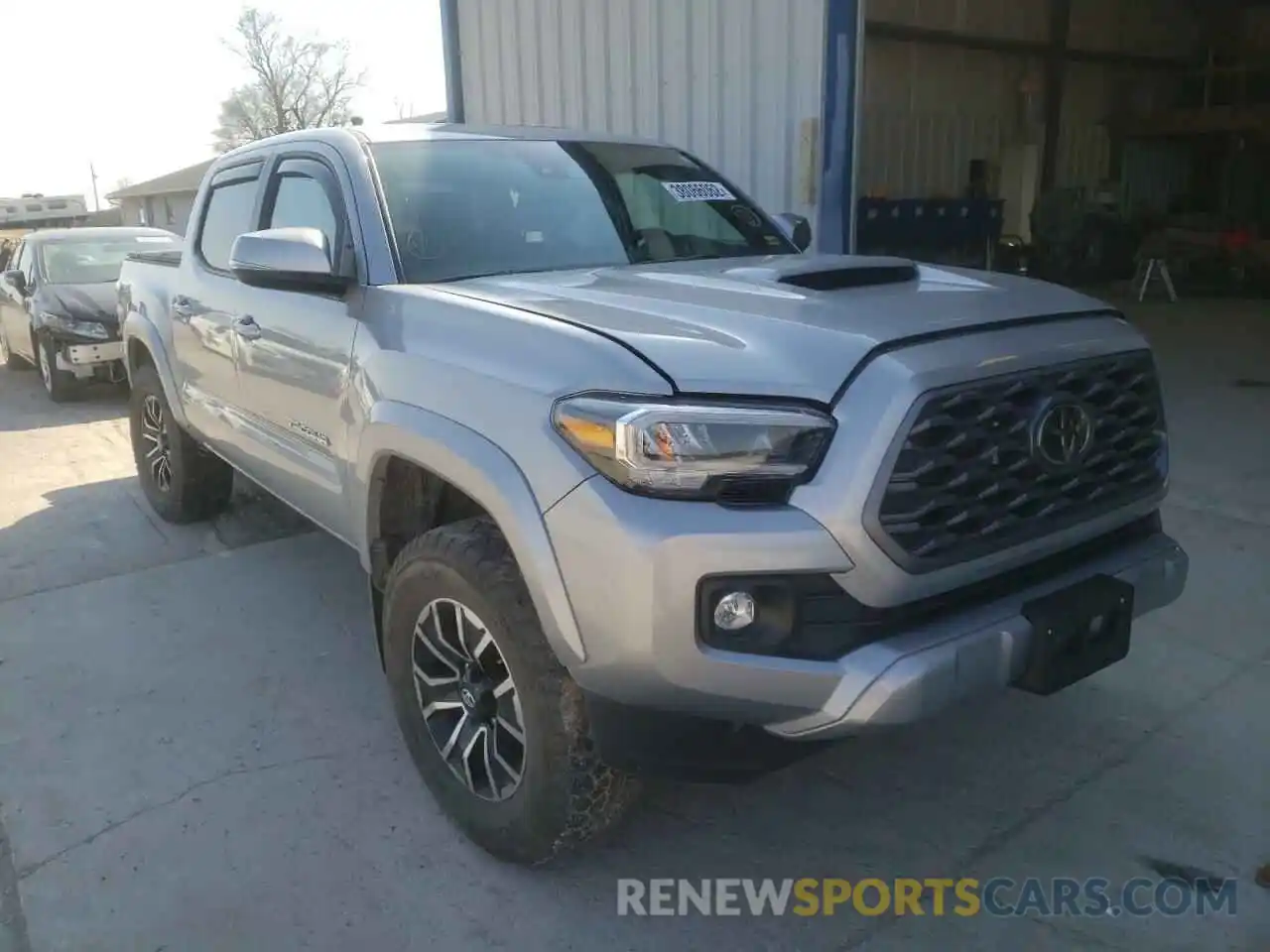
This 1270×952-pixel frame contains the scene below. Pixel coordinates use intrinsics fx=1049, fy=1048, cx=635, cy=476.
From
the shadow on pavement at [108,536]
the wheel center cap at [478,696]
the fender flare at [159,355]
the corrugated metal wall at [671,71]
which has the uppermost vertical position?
the corrugated metal wall at [671,71]

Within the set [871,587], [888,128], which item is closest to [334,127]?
[871,587]

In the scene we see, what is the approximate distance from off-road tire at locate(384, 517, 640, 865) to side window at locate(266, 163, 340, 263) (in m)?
1.13

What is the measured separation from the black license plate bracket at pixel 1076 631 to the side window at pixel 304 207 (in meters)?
2.22

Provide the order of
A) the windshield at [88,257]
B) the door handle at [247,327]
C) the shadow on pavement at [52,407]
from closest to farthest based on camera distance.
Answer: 1. the door handle at [247,327]
2. the shadow on pavement at [52,407]
3. the windshield at [88,257]

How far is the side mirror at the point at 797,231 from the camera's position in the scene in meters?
4.14

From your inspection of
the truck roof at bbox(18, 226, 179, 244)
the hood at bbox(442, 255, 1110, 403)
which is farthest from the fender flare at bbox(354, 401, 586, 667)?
the truck roof at bbox(18, 226, 179, 244)

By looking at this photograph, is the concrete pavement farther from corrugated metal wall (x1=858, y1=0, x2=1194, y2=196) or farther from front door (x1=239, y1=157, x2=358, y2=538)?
corrugated metal wall (x1=858, y1=0, x2=1194, y2=196)

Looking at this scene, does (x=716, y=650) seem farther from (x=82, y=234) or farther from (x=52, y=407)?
(x=82, y=234)

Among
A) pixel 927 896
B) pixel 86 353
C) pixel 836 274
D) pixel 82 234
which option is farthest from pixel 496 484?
pixel 82 234

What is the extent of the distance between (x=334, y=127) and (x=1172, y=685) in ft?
11.1

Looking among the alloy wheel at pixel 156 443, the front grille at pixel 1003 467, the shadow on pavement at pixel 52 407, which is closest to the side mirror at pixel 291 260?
the front grille at pixel 1003 467

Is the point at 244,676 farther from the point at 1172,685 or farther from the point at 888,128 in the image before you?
the point at 888,128

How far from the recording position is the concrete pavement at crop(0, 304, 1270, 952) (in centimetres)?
245

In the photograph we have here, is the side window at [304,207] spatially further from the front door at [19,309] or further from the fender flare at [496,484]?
the front door at [19,309]
